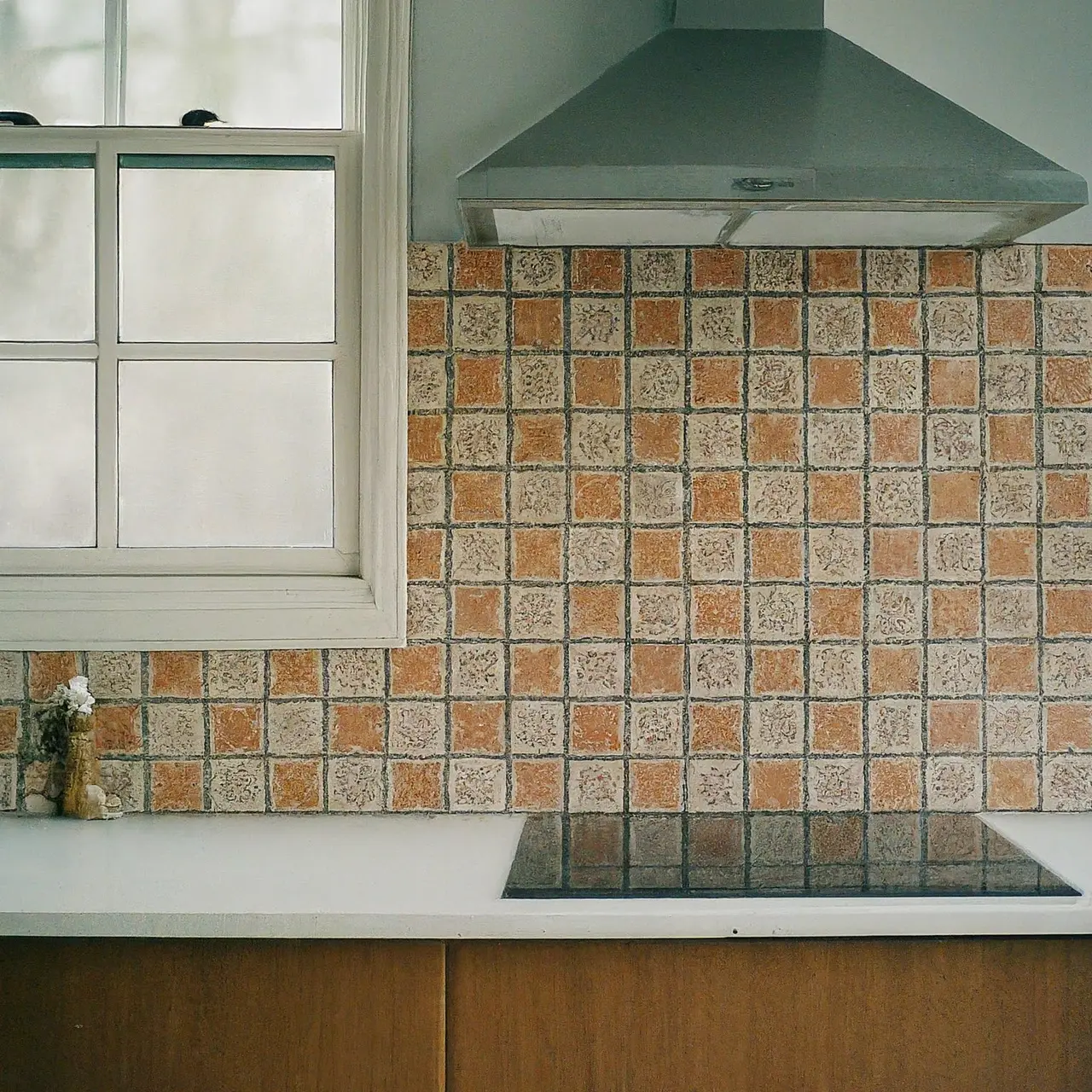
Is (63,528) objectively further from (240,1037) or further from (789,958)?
(789,958)

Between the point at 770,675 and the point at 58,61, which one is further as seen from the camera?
the point at 58,61

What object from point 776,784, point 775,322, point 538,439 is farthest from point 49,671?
point 775,322

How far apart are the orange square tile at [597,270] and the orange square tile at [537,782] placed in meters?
0.80

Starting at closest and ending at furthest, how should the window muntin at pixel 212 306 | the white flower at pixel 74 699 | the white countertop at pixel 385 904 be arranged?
the white countertop at pixel 385 904, the white flower at pixel 74 699, the window muntin at pixel 212 306

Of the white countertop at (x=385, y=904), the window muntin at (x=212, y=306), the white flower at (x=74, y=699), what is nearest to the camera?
the white countertop at (x=385, y=904)

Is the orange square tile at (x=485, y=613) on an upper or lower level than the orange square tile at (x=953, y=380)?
lower

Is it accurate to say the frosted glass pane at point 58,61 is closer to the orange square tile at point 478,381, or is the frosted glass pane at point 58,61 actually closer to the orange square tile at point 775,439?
the orange square tile at point 478,381

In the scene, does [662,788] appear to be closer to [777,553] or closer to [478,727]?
[478,727]

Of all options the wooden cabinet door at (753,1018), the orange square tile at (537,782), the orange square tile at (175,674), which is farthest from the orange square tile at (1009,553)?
the orange square tile at (175,674)

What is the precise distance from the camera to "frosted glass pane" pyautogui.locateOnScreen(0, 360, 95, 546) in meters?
1.78

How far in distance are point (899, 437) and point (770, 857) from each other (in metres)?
0.74

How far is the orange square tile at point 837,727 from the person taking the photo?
5.60 ft

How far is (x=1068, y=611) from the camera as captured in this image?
1713 millimetres

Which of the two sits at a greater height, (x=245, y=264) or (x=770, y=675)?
(x=245, y=264)
